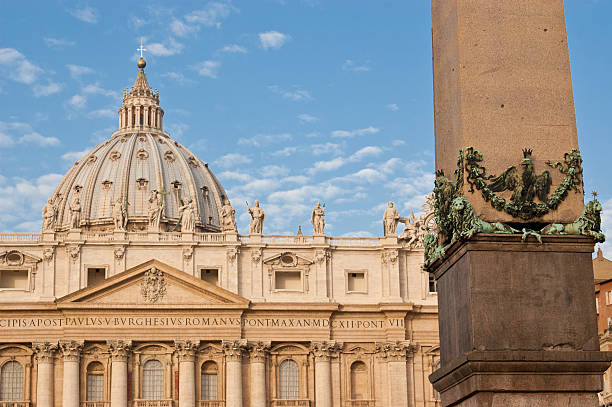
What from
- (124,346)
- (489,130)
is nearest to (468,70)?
(489,130)

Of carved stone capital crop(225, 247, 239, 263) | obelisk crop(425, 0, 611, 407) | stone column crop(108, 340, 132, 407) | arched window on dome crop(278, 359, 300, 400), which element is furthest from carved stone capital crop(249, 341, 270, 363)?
obelisk crop(425, 0, 611, 407)

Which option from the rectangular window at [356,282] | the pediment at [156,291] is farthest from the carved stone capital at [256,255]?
the rectangular window at [356,282]

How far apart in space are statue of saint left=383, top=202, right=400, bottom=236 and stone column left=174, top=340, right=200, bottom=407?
13.3 metres

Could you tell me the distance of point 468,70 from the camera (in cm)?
1230

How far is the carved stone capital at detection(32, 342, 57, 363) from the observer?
65.3 m

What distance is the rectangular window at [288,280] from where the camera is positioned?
68.9 meters

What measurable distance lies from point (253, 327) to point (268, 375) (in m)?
2.90

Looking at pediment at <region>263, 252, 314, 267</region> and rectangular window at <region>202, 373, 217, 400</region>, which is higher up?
pediment at <region>263, 252, 314, 267</region>

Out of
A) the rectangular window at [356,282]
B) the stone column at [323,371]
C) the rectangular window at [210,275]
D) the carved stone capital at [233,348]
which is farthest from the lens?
the rectangular window at [356,282]

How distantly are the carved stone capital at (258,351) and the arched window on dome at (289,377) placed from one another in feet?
4.90

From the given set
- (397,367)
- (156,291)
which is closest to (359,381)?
(397,367)

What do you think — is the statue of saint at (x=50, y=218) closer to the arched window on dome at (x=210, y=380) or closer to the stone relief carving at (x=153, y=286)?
the stone relief carving at (x=153, y=286)

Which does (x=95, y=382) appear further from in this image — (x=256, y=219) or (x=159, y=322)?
(x=256, y=219)

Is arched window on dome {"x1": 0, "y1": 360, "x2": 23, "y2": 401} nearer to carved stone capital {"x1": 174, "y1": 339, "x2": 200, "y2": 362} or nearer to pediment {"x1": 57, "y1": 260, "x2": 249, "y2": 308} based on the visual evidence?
pediment {"x1": 57, "y1": 260, "x2": 249, "y2": 308}
